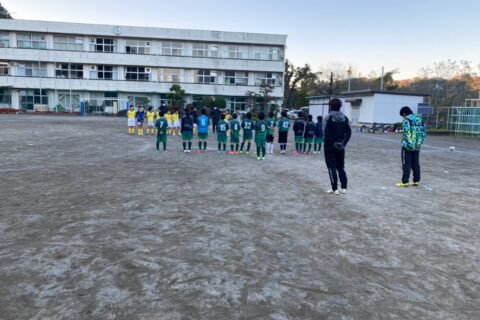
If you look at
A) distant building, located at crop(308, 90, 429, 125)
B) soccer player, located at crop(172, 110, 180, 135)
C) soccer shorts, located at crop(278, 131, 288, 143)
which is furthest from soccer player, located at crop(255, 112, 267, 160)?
distant building, located at crop(308, 90, 429, 125)

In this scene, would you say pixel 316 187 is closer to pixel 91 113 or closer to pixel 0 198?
pixel 0 198

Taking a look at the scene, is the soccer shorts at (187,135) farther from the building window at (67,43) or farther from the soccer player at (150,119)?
the building window at (67,43)

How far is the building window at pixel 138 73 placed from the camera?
48344mm

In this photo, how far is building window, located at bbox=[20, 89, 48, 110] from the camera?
156 ft

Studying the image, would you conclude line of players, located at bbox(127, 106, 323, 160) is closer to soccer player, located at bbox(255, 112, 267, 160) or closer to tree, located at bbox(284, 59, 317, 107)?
soccer player, located at bbox(255, 112, 267, 160)

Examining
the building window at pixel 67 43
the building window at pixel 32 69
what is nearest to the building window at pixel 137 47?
the building window at pixel 67 43

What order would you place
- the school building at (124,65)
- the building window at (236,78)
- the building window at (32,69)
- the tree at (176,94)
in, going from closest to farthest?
the tree at (176,94) → the school building at (124,65) → the building window at (32,69) → the building window at (236,78)

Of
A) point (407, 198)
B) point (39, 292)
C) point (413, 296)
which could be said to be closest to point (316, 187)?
point (407, 198)

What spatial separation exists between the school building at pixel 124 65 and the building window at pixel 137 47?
0.13 meters

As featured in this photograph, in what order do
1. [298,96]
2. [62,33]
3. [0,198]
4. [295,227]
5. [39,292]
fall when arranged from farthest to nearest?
[298,96]
[62,33]
[0,198]
[295,227]
[39,292]

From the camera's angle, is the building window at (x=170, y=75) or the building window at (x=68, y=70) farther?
the building window at (x=170, y=75)

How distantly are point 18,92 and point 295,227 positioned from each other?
5323 centimetres

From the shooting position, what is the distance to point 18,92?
156 feet

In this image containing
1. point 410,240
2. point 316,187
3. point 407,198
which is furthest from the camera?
point 316,187
